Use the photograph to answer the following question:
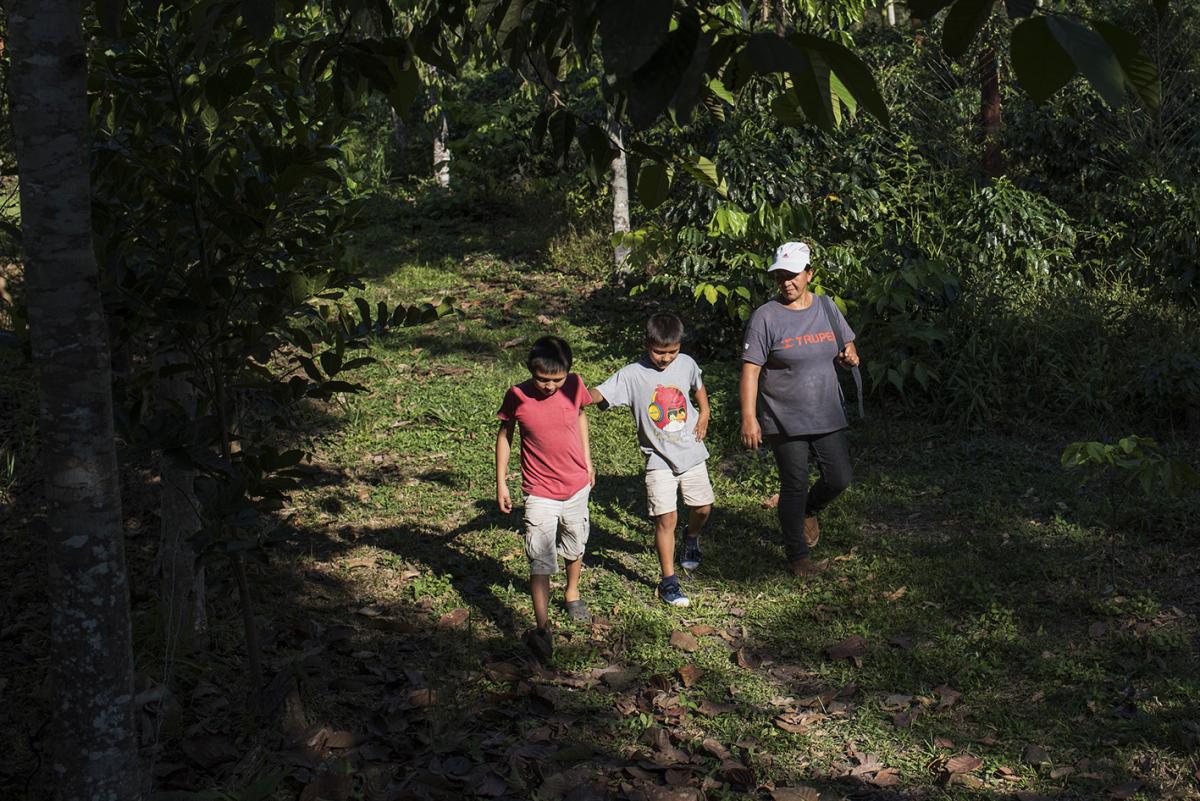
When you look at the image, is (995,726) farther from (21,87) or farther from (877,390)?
(877,390)

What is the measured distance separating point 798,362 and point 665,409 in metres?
0.78

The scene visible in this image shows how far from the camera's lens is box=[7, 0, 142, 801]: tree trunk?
2.56m

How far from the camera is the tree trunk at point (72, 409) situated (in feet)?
8.41

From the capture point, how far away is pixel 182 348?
4.15m

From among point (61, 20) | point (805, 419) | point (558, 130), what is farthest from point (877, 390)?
point (61, 20)

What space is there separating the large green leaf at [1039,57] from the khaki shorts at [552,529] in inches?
167

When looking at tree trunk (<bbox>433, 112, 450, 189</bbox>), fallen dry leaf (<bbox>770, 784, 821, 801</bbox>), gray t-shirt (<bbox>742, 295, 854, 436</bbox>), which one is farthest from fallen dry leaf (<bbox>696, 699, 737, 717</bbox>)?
tree trunk (<bbox>433, 112, 450, 189</bbox>)

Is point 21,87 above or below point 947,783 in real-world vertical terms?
above

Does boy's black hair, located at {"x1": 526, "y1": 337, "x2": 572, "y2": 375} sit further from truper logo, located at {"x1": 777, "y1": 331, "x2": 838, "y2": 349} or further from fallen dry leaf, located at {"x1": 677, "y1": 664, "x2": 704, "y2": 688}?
fallen dry leaf, located at {"x1": 677, "y1": 664, "x2": 704, "y2": 688}

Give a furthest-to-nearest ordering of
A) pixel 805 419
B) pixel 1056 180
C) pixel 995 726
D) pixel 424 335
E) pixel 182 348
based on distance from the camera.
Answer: pixel 1056 180 → pixel 424 335 → pixel 805 419 → pixel 995 726 → pixel 182 348

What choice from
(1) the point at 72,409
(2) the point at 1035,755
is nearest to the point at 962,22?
(1) the point at 72,409

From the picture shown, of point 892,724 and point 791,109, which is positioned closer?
point 791,109

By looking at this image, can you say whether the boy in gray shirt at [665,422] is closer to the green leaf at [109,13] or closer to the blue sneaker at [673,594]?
the blue sneaker at [673,594]

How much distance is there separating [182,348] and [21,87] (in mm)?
1697
